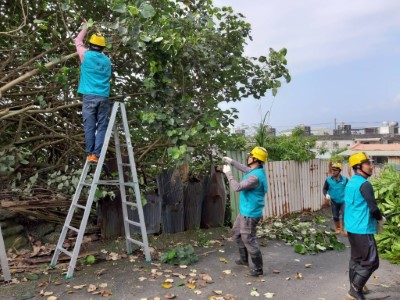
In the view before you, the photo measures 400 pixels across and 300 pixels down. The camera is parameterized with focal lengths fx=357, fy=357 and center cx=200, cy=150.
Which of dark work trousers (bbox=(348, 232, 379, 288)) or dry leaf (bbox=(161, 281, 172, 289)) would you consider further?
dry leaf (bbox=(161, 281, 172, 289))

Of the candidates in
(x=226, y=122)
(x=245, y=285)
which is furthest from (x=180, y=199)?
(x=245, y=285)

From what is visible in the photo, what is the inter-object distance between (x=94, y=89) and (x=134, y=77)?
2152mm

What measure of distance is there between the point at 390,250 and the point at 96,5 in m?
6.86

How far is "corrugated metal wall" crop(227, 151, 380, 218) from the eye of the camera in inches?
338

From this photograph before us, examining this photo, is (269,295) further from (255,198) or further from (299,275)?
(255,198)

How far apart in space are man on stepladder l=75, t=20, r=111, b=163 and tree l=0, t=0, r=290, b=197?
39cm

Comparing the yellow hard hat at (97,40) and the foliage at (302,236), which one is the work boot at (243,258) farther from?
the yellow hard hat at (97,40)

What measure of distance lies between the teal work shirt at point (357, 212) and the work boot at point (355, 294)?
0.70 metres

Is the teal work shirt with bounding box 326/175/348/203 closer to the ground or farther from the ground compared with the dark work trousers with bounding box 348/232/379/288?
farther from the ground

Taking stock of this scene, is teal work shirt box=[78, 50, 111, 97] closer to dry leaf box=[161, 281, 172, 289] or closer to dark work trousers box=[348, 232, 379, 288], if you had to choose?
dry leaf box=[161, 281, 172, 289]

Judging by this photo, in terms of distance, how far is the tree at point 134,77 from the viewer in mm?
5188

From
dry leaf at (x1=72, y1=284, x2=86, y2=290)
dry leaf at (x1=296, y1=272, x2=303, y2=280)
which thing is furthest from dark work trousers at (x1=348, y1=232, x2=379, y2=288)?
dry leaf at (x1=72, y1=284, x2=86, y2=290)

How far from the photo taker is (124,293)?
14.4ft

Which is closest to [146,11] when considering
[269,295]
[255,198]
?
[255,198]
